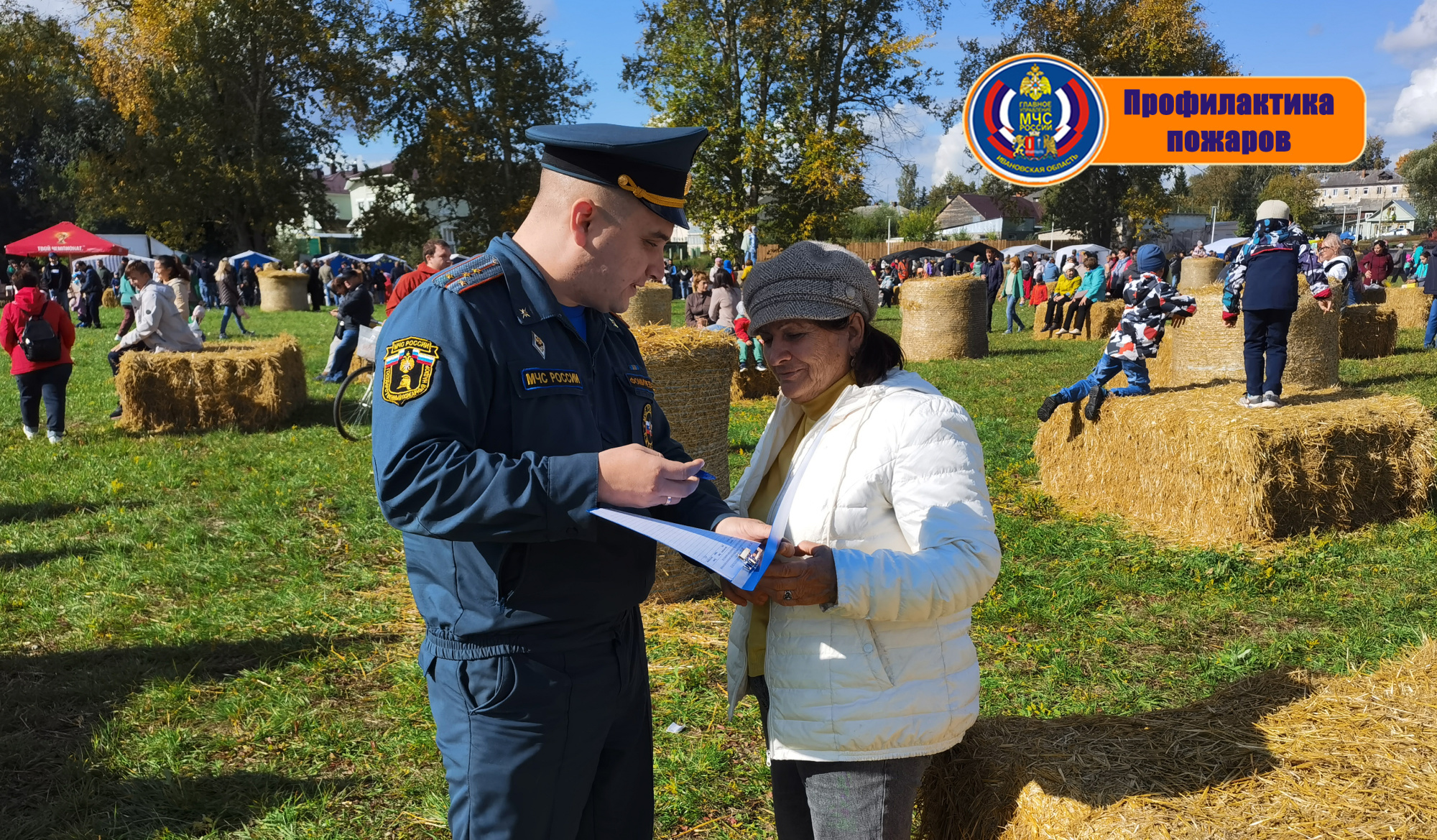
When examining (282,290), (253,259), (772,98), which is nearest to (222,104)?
(253,259)

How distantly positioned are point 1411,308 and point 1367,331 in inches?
206

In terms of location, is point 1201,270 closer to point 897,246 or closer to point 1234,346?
point 1234,346

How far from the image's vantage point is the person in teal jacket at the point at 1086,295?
65.8 feet

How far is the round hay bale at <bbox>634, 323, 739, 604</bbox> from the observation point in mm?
5766

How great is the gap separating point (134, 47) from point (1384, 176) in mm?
175504

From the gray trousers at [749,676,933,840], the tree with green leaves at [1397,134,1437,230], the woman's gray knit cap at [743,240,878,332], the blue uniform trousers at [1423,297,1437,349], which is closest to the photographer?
the gray trousers at [749,676,933,840]

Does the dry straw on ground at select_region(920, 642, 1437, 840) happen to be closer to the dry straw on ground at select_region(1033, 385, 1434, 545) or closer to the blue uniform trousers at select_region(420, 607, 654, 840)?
the blue uniform trousers at select_region(420, 607, 654, 840)

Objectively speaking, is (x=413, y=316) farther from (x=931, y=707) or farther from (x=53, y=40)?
(x=53, y=40)

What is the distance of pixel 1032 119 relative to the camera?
10789 mm

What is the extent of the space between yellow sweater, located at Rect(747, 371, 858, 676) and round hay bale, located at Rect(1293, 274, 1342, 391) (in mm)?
11384

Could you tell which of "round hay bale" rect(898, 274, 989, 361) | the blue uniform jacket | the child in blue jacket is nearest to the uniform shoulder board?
the blue uniform jacket

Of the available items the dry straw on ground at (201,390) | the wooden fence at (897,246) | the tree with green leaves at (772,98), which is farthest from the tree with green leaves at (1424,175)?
the dry straw on ground at (201,390)

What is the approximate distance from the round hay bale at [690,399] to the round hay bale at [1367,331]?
14046mm

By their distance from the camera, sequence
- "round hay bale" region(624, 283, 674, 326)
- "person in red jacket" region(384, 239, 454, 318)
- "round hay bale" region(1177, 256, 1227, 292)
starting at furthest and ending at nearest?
1. "round hay bale" region(1177, 256, 1227, 292)
2. "round hay bale" region(624, 283, 674, 326)
3. "person in red jacket" region(384, 239, 454, 318)
